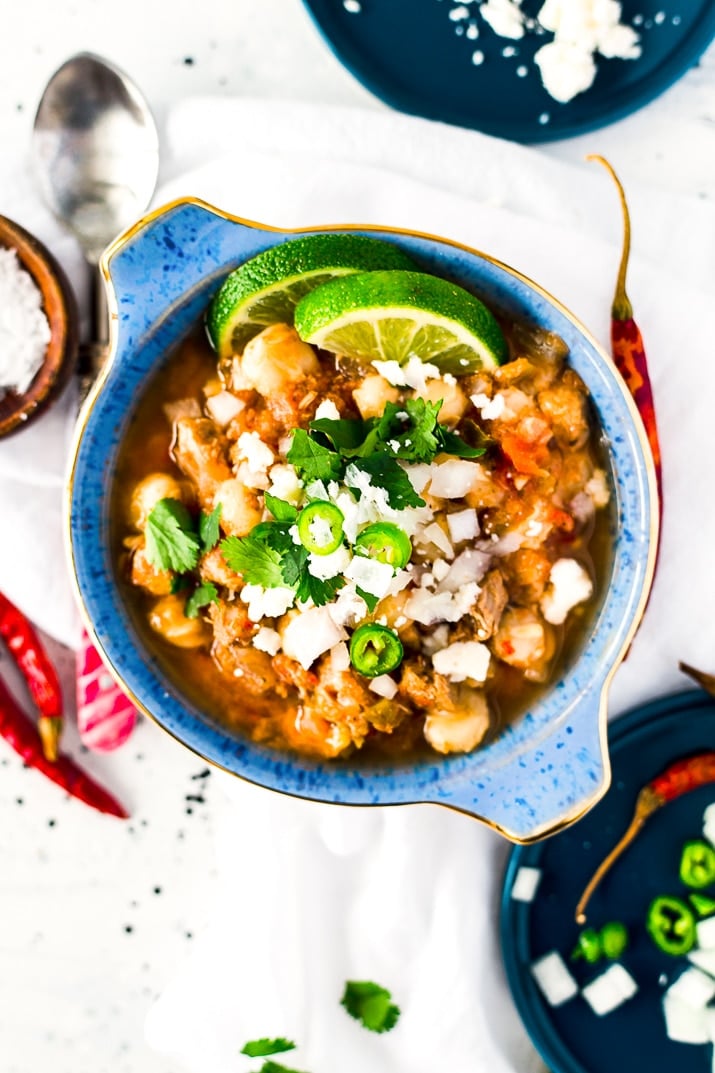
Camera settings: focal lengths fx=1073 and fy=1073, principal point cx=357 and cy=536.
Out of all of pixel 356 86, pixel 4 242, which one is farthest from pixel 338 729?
pixel 356 86

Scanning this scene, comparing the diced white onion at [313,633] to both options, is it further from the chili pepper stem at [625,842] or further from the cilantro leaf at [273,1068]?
the cilantro leaf at [273,1068]

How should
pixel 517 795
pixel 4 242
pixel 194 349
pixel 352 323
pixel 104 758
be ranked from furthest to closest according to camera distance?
pixel 104 758
pixel 4 242
pixel 194 349
pixel 517 795
pixel 352 323

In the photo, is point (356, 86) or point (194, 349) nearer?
point (194, 349)

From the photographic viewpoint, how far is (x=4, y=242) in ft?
9.88

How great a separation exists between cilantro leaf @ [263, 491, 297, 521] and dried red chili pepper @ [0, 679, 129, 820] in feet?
4.33

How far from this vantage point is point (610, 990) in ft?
10.4

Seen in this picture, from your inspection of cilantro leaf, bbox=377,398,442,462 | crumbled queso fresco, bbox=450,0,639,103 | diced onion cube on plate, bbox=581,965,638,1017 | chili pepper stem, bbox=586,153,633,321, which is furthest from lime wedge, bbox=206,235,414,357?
diced onion cube on plate, bbox=581,965,638,1017

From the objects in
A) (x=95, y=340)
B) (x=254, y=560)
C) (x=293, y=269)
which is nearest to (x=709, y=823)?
(x=254, y=560)

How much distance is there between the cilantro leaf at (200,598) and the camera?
2.70 metres

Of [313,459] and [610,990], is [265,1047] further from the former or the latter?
[313,459]

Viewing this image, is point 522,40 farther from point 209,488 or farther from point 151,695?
point 151,695

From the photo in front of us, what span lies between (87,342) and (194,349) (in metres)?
0.54

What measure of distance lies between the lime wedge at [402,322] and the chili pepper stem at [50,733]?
4.84ft

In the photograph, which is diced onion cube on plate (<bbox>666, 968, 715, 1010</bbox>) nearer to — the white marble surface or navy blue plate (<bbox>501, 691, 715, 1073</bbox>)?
navy blue plate (<bbox>501, 691, 715, 1073</bbox>)
